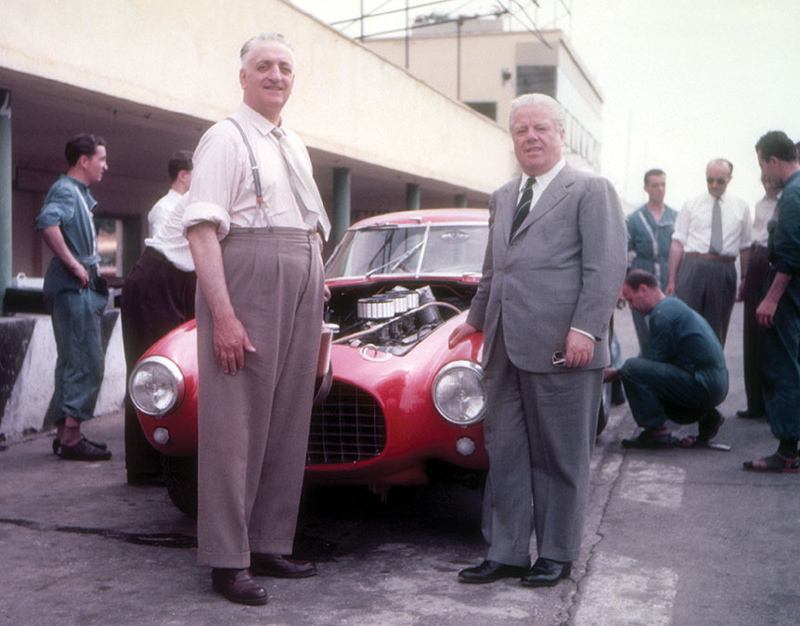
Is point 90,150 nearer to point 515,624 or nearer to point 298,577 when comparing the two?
point 298,577

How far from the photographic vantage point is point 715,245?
24.3ft

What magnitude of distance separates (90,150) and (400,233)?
193 cm

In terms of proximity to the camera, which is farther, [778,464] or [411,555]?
[778,464]

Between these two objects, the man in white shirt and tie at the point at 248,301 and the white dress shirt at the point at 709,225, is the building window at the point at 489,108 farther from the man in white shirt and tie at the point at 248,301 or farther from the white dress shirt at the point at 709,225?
the man in white shirt and tie at the point at 248,301

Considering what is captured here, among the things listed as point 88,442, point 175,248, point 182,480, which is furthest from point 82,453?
point 182,480

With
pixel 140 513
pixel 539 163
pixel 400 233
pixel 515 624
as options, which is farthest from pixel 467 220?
pixel 515 624

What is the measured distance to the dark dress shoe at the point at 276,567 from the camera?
3648 millimetres

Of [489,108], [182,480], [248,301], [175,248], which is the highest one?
[489,108]

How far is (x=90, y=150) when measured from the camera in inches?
229

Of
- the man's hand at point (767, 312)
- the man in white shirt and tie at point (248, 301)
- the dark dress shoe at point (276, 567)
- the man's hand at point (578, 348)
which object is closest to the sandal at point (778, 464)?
the man's hand at point (767, 312)

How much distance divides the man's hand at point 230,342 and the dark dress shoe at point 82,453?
9.29ft

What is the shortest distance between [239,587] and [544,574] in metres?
1.11

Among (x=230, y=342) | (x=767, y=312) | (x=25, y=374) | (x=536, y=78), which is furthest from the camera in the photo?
(x=536, y=78)

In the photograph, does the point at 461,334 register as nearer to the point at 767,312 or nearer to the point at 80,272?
the point at 767,312
